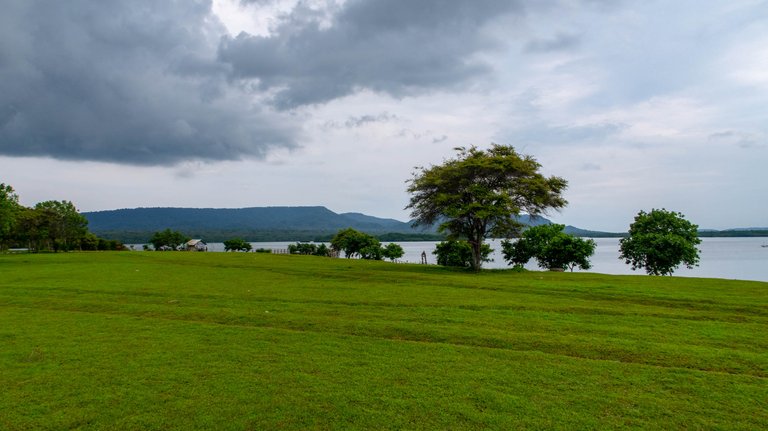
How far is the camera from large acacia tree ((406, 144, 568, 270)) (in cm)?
3419

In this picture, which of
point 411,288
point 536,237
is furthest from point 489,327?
point 536,237

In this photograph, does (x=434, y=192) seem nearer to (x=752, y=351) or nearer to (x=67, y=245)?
(x=752, y=351)

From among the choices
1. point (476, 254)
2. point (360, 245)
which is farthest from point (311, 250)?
point (476, 254)

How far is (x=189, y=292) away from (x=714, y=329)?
1976 centimetres

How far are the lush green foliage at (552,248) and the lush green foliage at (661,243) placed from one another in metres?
4.06

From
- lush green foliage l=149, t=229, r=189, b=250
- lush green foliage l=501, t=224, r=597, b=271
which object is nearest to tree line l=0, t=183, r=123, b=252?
lush green foliage l=149, t=229, r=189, b=250

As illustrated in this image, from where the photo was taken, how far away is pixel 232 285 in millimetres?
23188

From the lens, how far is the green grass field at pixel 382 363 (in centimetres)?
695

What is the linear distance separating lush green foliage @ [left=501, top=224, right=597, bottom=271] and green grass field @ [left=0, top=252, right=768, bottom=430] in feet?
96.4

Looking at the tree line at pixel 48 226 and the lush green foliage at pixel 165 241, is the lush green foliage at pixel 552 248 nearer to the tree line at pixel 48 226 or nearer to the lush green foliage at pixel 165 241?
the tree line at pixel 48 226

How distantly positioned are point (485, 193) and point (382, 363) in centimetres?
2672

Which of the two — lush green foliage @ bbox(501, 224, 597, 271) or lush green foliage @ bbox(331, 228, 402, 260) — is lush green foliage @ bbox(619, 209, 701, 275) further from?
lush green foliage @ bbox(331, 228, 402, 260)

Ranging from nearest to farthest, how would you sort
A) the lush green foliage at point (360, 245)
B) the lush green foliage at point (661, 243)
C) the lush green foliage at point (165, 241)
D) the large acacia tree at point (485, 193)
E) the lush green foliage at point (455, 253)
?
the large acacia tree at point (485, 193) < the lush green foliage at point (661, 243) < the lush green foliage at point (455, 253) < the lush green foliage at point (360, 245) < the lush green foliage at point (165, 241)

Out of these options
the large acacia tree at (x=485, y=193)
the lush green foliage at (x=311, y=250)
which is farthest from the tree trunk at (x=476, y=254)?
the lush green foliage at (x=311, y=250)
